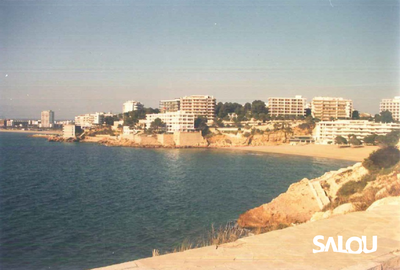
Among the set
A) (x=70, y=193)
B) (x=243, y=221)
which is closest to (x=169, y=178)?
(x=70, y=193)

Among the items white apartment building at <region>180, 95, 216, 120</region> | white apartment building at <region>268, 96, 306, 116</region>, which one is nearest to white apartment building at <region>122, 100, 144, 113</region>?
white apartment building at <region>180, 95, 216, 120</region>

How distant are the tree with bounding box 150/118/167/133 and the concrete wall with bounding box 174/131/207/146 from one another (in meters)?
5.92

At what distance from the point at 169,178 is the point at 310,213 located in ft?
45.9

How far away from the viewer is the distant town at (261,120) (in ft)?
172

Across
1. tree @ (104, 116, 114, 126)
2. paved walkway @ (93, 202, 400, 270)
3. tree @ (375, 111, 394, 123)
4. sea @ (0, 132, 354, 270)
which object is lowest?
sea @ (0, 132, 354, 270)

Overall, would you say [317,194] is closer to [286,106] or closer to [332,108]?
[332,108]

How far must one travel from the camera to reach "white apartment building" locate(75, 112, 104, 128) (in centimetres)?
9926

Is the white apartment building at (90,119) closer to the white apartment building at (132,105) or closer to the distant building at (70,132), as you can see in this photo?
the white apartment building at (132,105)

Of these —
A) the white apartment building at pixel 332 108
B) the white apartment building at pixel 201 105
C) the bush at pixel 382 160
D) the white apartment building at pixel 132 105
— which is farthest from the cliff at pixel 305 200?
the white apartment building at pixel 132 105

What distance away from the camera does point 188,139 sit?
60156 mm

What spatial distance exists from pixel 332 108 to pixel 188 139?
1330 inches

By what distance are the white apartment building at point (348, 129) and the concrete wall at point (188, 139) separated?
18403 mm

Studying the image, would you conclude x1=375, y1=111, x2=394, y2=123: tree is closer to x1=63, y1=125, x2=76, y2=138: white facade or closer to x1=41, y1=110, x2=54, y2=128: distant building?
x1=63, y1=125, x2=76, y2=138: white facade

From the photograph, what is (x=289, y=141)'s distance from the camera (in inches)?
2243
